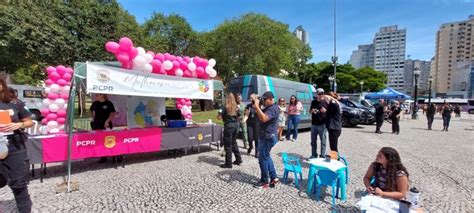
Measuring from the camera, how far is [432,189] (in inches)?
181

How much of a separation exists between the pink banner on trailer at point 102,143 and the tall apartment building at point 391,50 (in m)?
87.2

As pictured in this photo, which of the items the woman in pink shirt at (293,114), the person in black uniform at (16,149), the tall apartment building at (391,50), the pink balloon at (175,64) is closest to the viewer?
the person in black uniform at (16,149)

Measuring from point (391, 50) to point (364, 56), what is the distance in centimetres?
1537

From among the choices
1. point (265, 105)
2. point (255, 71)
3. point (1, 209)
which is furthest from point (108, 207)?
point (255, 71)

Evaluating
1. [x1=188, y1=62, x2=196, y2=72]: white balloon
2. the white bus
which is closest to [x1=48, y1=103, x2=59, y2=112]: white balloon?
[x1=188, y1=62, x2=196, y2=72]: white balloon

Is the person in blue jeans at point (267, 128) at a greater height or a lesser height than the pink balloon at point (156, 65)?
lesser

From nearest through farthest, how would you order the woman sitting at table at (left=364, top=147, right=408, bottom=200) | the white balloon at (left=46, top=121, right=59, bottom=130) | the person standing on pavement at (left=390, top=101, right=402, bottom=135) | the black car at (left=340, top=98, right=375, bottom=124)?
1. the woman sitting at table at (left=364, top=147, right=408, bottom=200)
2. the white balloon at (left=46, top=121, right=59, bottom=130)
3. the person standing on pavement at (left=390, top=101, right=402, bottom=135)
4. the black car at (left=340, top=98, right=375, bottom=124)

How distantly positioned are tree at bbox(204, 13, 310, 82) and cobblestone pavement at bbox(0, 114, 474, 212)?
19.8m

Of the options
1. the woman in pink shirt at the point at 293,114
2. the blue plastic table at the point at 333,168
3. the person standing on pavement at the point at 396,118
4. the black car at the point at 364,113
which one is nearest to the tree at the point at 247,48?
the black car at the point at 364,113

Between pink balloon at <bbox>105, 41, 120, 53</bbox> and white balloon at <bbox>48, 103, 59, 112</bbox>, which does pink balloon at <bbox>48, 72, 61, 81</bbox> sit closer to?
white balloon at <bbox>48, 103, 59, 112</bbox>

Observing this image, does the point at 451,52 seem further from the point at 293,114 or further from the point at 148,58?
the point at 148,58

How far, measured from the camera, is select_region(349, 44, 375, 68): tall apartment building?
3546 inches

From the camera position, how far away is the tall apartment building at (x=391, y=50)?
76312 mm

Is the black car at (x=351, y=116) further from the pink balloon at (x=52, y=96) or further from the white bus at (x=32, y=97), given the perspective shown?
the white bus at (x=32, y=97)
